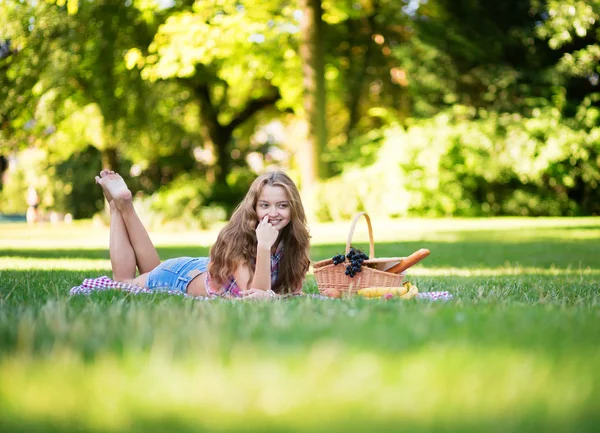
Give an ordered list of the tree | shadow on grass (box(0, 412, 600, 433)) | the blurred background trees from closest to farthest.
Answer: shadow on grass (box(0, 412, 600, 433))
the tree
the blurred background trees

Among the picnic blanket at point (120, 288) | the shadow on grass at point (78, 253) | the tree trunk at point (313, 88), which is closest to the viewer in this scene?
the picnic blanket at point (120, 288)

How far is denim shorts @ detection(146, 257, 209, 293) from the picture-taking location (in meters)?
5.67

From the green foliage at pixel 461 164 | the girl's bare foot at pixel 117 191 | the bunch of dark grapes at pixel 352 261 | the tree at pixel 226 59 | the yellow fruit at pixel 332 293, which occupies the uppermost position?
the tree at pixel 226 59

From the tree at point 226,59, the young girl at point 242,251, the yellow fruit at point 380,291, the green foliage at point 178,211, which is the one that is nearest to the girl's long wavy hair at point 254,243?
the young girl at point 242,251

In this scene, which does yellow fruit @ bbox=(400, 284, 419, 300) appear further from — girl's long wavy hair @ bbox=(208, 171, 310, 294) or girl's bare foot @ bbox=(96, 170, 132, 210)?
girl's bare foot @ bbox=(96, 170, 132, 210)

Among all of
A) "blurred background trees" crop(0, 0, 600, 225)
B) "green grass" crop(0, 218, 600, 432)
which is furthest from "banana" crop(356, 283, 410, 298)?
"blurred background trees" crop(0, 0, 600, 225)

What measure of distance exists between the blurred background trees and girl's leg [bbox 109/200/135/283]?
38.8 feet

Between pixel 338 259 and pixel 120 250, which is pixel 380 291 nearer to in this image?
pixel 338 259

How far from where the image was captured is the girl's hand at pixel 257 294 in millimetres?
4828

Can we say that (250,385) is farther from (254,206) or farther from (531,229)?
(531,229)

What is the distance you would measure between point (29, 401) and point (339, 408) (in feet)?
2.74

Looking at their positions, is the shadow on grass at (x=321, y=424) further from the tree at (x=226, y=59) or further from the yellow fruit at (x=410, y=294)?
the tree at (x=226, y=59)

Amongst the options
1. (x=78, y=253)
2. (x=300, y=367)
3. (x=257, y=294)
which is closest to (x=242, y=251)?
(x=257, y=294)

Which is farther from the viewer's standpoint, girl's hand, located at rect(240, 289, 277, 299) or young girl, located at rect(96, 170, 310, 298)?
young girl, located at rect(96, 170, 310, 298)
